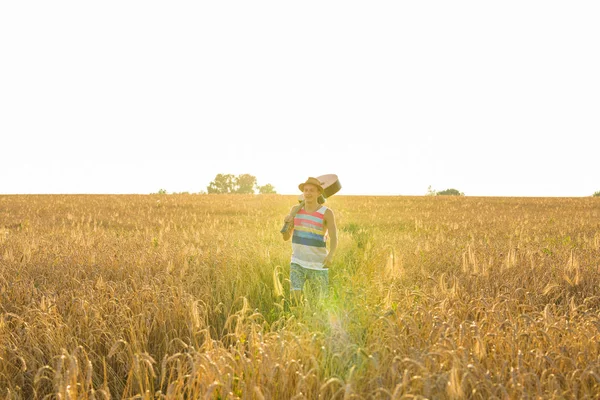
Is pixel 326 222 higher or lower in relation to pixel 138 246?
higher

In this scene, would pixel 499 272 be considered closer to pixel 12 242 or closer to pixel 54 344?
pixel 54 344

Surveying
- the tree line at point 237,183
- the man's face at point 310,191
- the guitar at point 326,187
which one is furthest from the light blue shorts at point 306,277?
the tree line at point 237,183

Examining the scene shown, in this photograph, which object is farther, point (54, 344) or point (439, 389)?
point (54, 344)

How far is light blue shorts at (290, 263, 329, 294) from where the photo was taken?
4.98 metres

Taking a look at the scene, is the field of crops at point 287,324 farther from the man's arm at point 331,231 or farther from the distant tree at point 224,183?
the distant tree at point 224,183

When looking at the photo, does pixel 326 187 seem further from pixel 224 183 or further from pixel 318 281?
pixel 224 183

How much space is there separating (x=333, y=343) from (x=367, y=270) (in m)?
3.30

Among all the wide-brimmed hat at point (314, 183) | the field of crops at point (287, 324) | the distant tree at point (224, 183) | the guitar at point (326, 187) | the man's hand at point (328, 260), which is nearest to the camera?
the field of crops at point (287, 324)

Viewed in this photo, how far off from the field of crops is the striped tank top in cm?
44

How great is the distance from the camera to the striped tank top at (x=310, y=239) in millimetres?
5020

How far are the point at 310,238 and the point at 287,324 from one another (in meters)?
1.59

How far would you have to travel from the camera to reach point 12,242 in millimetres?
8375

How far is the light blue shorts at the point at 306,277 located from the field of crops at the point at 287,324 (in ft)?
0.74

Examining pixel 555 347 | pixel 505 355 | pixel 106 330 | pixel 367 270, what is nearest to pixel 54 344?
pixel 106 330
